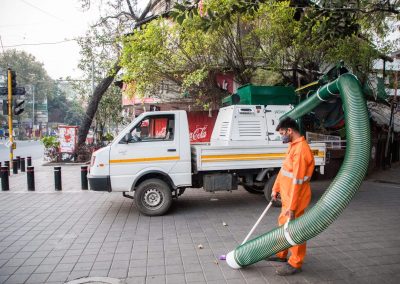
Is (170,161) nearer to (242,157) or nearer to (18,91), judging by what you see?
(242,157)

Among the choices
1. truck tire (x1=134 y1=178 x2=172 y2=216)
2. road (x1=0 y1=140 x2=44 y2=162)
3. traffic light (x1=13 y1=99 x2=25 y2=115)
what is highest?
traffic light (x1=13 y1=99 x2=25 y2=115)

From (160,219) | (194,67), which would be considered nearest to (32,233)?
(160,219)

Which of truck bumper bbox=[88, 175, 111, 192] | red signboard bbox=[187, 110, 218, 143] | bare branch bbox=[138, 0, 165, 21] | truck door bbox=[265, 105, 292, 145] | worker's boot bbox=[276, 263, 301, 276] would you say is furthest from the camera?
bare branch bbox=[138, 0, 165, 21]

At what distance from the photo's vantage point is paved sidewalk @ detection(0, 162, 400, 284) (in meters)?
4.11

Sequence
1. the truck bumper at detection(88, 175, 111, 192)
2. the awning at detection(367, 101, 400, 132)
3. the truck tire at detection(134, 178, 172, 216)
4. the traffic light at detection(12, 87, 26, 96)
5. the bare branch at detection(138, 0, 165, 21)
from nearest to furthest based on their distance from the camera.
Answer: the truck bumper at detection(88, 175, 111, 192) < the truck tire at detection(134, 178, 172, 216) < the traffic light at detection(12, 87, 26, 96) < the awning at detection(367, 101, 400, 132) < the bare branch at detection(138, 0, 165, 21)

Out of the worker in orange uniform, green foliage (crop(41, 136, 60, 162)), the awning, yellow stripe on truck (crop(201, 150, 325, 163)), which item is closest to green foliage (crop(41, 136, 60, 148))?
green foliage (crop(41, 136, 60, 162))

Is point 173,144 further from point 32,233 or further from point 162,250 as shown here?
point 32,233

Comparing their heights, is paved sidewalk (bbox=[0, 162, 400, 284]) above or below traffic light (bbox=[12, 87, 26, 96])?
below

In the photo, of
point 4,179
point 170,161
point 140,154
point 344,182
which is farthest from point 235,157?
point 4,179

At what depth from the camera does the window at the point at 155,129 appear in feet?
22.5

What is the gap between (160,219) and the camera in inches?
258

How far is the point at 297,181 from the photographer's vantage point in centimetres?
385

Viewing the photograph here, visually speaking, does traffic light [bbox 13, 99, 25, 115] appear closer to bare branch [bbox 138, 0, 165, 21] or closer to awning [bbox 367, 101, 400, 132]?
bare branch [bbox 138, 0, 165, 21]

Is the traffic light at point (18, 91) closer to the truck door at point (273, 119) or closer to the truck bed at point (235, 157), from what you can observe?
the truck bed at point (235, 157)
